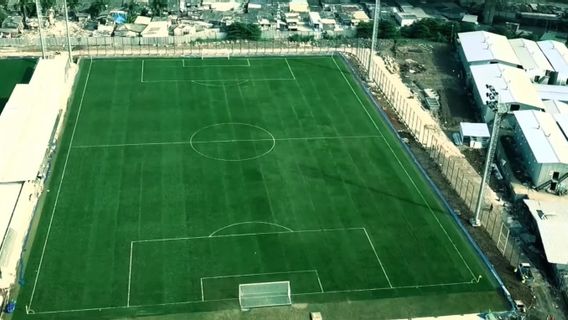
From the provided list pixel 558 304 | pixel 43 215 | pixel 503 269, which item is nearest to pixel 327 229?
pixel 503 269

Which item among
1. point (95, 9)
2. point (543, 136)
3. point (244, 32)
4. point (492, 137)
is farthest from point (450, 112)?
point (95, 9)

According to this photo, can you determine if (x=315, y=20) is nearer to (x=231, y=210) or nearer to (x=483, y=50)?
(x=483, y=50)

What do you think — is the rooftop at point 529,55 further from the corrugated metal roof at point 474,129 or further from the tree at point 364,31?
the tree at point 364,31

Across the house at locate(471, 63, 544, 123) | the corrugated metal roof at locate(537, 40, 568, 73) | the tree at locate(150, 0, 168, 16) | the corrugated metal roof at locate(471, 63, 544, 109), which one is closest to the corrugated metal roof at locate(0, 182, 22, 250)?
the house at locate(471, 63, 544, 123)

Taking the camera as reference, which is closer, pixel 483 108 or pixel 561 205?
pixel 561 205

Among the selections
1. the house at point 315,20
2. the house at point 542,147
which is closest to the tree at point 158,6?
the house at point 315,20

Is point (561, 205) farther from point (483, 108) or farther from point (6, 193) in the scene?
point (6, 193)
